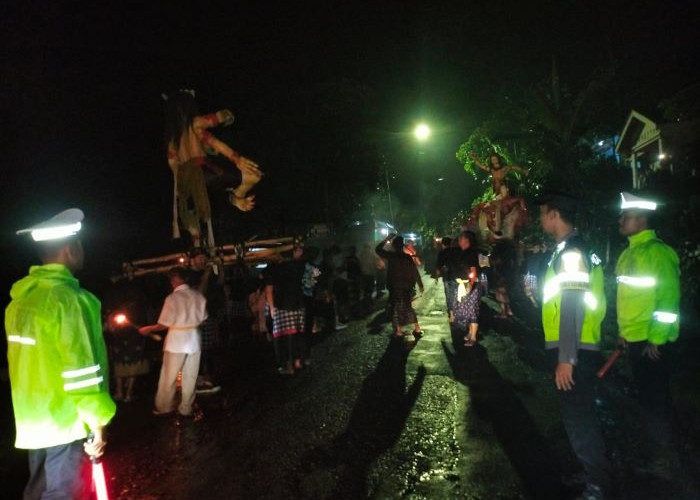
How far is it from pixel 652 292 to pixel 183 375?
5.10 metres

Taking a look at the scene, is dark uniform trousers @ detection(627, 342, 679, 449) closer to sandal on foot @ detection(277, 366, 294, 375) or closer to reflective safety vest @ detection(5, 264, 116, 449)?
reflective safety vest @ detection(5, 264, 116, 449)

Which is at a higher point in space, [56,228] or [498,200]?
[56,228]

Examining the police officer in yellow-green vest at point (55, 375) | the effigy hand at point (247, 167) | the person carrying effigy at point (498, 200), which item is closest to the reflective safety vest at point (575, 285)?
the police officer in yellow-green vest at point (55, 375)

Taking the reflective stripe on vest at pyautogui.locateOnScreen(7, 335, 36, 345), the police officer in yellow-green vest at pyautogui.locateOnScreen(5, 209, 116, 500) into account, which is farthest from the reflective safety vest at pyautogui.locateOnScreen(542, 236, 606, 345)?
the reflective stripe on vest at pyautogui.locateOnScreen(7, 335, 36, 345)

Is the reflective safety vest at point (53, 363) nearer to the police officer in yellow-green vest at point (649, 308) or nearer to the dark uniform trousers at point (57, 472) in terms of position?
the dark uniform trousers at point (57, 472)

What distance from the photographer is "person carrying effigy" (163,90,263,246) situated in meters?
7.31

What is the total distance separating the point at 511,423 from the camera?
516 cm

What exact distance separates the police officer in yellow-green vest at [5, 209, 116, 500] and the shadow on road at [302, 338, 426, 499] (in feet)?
6.57

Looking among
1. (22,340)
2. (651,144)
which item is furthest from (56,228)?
(651,144)

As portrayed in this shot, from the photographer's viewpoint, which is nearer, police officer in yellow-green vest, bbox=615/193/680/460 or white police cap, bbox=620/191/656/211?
police officer in yellow-green vest, bbox=615/193/680/460

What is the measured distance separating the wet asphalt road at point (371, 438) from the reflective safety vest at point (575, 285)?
1334 millimetres

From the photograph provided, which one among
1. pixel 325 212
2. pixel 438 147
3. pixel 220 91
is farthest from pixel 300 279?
pixel 438 147

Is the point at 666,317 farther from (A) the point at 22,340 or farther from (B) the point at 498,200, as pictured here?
(B) the point at 498,200

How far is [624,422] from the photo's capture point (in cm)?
520
